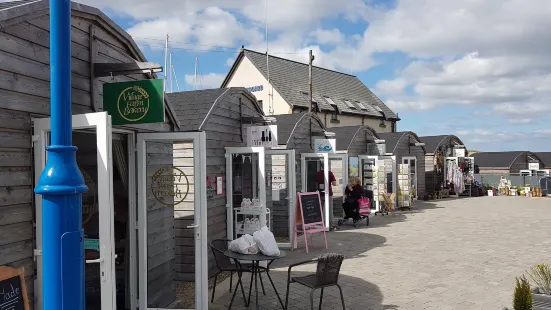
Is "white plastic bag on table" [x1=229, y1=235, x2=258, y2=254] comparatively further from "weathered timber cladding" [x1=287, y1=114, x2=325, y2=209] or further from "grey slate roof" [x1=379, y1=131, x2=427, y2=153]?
"grey slate roof" [x1=379, y1=131, x2=427, y2=153]

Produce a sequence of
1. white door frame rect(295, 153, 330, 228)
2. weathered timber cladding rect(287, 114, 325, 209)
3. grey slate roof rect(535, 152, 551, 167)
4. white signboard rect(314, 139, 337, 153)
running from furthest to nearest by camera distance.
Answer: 1. grey slate roof rect(535, 152, 551, 167)
2. white signboard rect(314, 139, 337, 153)
3. weathered timber cladding rect(287, 114, 325, 209)
4. white door frame rect(295, 153, 330, 228)

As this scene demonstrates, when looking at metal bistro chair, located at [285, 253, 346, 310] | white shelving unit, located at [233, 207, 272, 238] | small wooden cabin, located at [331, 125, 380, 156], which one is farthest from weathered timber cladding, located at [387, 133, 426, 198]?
metal bistro chair, located at [285, 253, 346, 310]

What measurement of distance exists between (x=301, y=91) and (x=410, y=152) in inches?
313

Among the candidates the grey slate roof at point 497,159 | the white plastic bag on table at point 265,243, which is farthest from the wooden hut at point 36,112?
the grey slate roof at point 497,159

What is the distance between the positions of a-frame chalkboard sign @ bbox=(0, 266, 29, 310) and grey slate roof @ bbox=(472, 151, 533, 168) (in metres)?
33.1

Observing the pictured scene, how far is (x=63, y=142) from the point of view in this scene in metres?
2.38

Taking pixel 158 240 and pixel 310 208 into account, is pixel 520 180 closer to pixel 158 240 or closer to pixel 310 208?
pixel 310 208

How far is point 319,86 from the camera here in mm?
29250

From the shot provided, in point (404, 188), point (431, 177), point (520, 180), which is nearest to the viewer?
point (404, 188)

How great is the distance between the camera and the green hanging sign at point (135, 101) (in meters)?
4.30

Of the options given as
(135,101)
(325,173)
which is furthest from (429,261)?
(135,101)

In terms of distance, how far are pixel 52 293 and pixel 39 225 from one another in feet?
5.24

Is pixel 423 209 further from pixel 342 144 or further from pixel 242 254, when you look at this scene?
pixel 242 254

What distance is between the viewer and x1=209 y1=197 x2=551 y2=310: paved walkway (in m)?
6.14
